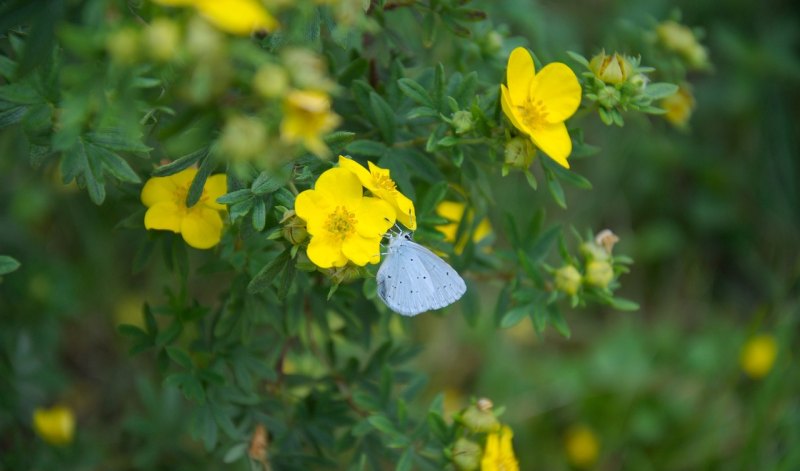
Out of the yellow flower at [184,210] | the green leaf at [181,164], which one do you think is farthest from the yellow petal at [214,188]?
the green leaf at [181,164]

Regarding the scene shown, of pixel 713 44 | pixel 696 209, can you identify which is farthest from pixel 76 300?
pixel 713 44

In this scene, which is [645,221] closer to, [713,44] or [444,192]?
[713,44]

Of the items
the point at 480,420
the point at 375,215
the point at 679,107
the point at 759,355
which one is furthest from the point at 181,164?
the point at 759,355

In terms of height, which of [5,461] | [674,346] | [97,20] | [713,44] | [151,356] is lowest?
[151,356]

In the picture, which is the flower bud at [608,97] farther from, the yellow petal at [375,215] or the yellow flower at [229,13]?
the yellow flower at [229,13]

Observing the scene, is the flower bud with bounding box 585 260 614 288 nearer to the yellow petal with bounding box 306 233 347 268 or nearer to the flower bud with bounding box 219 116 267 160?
the yellow petal with bounding box 306 233 347 268

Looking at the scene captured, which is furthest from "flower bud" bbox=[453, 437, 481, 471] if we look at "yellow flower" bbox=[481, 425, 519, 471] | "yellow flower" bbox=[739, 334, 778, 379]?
"yellow flower" bbox=[739, 334, 778, 379]
